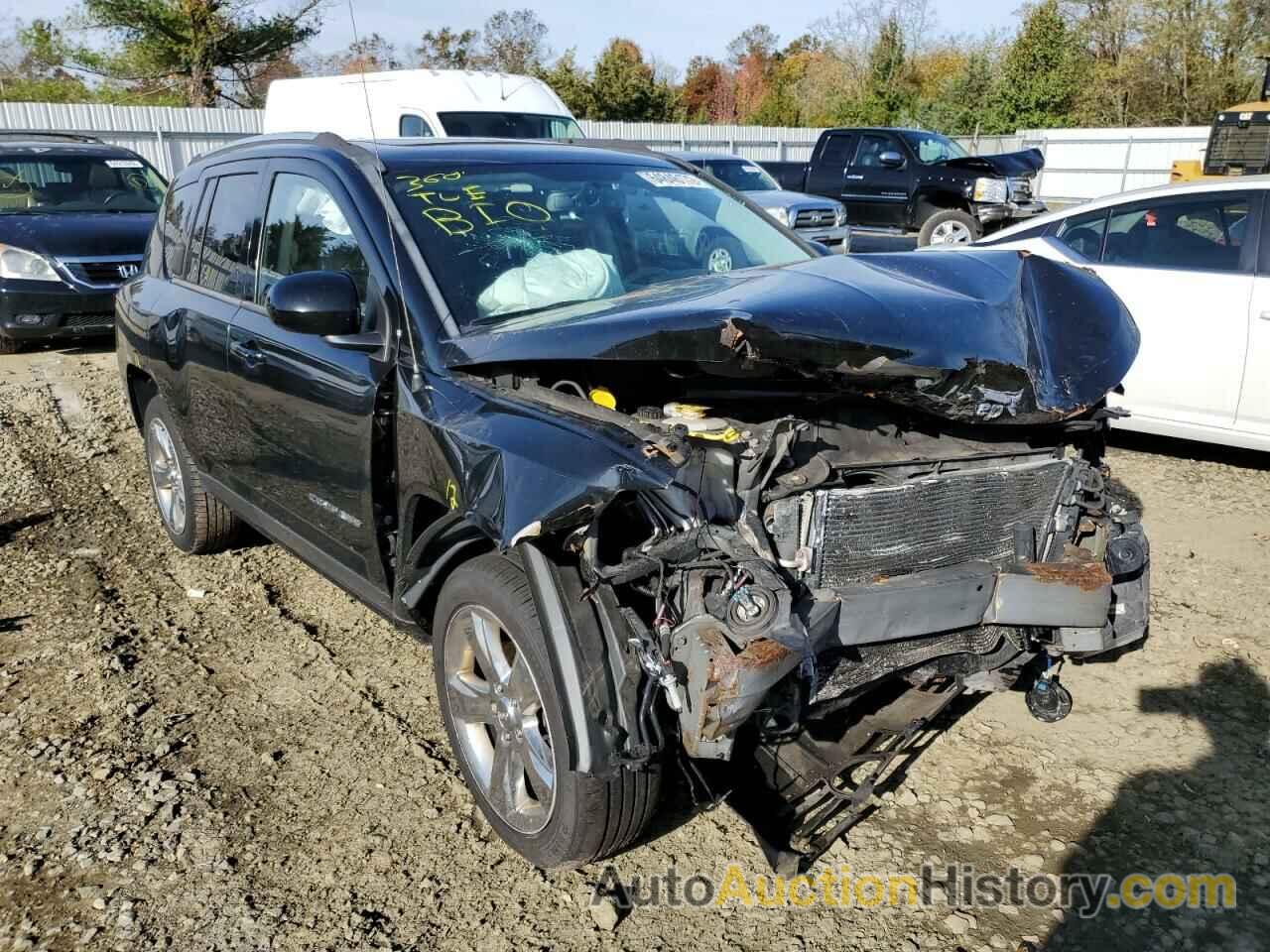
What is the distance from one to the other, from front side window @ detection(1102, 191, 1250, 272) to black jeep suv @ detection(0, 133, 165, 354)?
785cm

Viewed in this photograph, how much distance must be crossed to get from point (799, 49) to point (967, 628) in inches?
2190

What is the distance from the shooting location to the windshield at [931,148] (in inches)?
639

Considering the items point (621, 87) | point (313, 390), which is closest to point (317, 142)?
point (313, 390)

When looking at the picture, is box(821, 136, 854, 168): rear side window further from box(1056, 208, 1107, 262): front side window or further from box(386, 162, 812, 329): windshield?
box(386, 162, 812, 329): windshield

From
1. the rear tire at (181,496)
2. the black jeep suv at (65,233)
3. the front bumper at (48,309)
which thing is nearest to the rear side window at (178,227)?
the rear tire at (181,496)

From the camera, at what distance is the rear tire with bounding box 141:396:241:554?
4891 mm

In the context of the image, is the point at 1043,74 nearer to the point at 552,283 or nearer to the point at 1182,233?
the point at 1182,233

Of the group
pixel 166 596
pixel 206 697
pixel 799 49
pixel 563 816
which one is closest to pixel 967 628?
pixel 563 816

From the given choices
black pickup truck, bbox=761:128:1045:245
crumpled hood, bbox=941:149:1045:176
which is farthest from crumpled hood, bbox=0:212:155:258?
crumpled hood, bbox=941:149:1045:176

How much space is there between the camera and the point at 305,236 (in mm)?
3686

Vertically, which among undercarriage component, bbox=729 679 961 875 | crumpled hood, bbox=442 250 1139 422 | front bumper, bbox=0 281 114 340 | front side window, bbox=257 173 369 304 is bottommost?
undercarriage component, bbox=729 679 961 875

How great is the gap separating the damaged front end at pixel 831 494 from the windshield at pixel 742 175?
10.6 meters

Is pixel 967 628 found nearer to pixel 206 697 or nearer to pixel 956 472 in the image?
pixel 956 472

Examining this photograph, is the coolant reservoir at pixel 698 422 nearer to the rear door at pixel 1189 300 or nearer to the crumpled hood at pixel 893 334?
the crumpled hood at pixel 893 334
